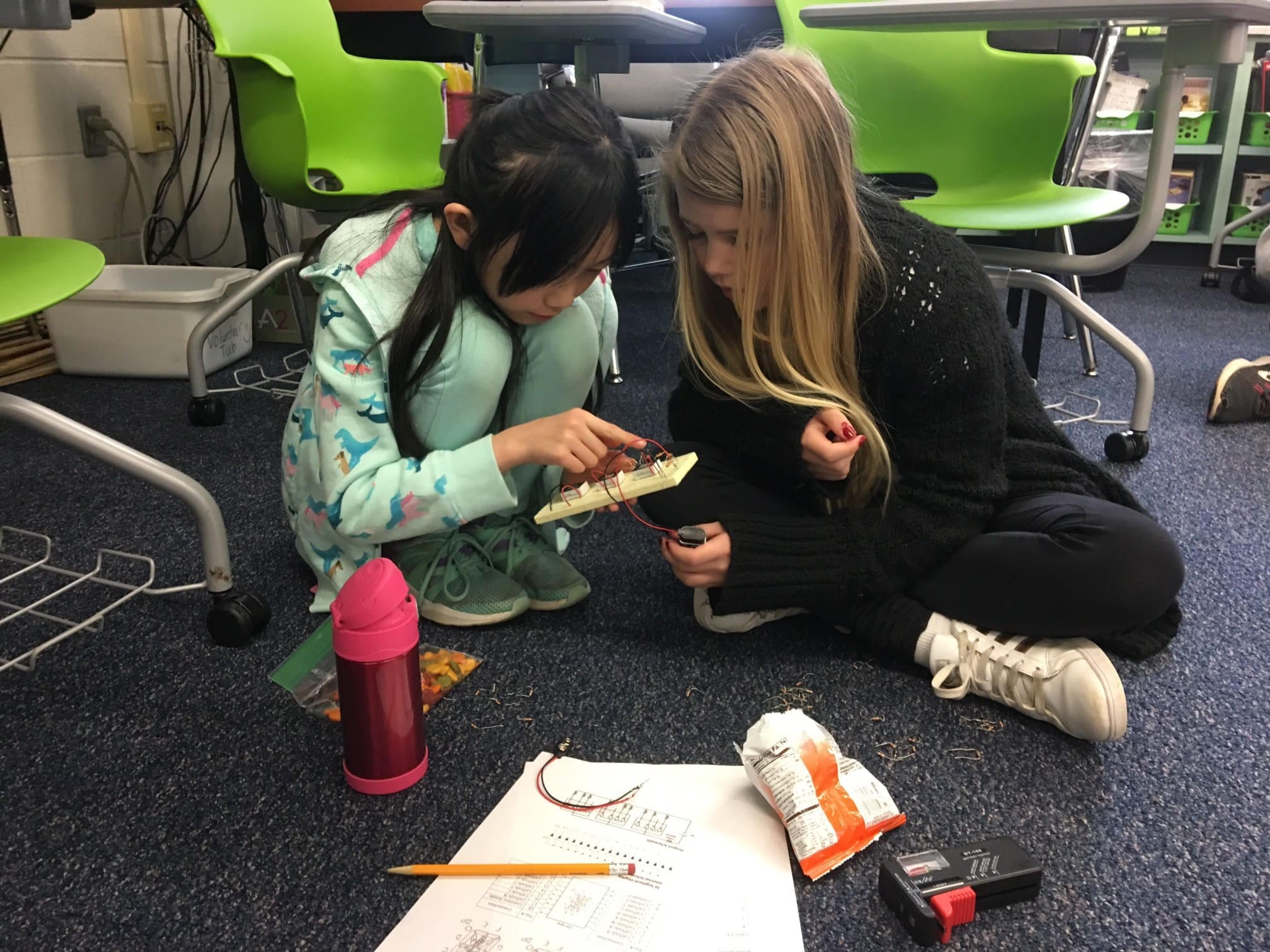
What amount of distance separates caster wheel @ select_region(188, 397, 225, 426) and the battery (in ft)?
4.64

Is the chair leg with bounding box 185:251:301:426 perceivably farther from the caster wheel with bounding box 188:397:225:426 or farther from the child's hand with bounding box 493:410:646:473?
the child's hand with bounding box 493:410:646:473

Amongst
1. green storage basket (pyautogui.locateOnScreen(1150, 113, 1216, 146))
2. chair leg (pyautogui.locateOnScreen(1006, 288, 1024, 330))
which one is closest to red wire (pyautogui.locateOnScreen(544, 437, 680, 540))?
chair leg (pyautogui.locateOnScreen(1006, 288, 1024, 330))

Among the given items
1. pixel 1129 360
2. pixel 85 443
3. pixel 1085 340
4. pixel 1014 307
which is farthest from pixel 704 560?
pixel 1014 307

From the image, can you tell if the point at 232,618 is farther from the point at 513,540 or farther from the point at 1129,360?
the point at 1129,360

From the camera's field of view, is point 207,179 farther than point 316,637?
Yes

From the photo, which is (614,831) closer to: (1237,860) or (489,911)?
(489,911)

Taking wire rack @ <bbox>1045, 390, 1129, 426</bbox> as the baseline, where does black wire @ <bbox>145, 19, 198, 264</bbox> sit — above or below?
above

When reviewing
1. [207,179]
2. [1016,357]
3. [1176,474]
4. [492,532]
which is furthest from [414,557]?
[207,179]

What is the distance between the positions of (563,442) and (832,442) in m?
0.28

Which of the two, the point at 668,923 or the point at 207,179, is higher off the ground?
the point at 207,179

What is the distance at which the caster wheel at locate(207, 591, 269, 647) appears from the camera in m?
1.01

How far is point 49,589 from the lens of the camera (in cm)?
113

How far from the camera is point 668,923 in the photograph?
0.67 meters

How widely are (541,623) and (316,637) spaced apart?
243mm
